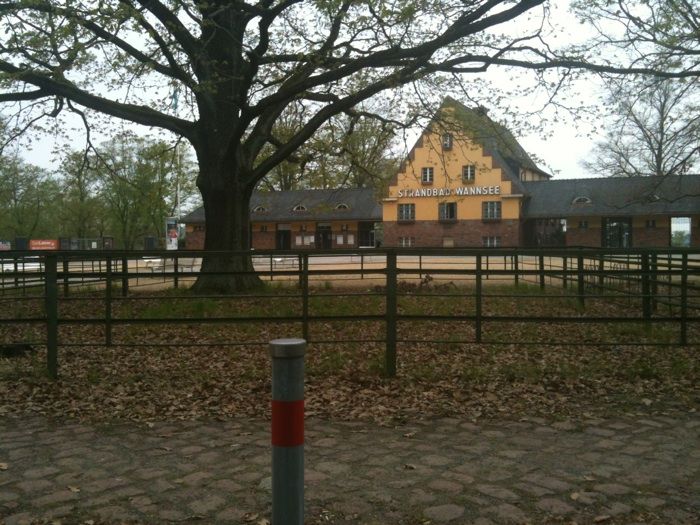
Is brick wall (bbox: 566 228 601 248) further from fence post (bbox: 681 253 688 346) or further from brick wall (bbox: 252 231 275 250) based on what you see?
fence post (bbox: 681 253 688 346)

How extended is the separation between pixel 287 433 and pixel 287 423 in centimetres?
4

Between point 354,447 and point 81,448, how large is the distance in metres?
2.15

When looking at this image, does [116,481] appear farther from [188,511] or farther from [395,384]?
[395,384]

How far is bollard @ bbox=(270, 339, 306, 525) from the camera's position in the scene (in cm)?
272

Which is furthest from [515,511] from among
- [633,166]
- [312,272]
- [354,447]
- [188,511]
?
[633,166]

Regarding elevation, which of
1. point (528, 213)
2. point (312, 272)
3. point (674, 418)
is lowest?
point (674, 418)

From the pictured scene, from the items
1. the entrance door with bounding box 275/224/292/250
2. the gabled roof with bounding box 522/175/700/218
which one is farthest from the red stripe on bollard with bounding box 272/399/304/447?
the entrance door with bounding box 275/224/292/250

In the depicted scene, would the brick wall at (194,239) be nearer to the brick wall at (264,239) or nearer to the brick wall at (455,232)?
the brick wall at (264,239)

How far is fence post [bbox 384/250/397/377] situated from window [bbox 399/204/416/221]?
4839 cm

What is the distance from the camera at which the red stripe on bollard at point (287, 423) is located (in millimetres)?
2732

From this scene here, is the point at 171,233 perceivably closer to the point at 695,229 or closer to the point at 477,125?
the point at 477,125

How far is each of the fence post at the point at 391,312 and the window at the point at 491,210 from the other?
46.9m

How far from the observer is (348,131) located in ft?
68.5

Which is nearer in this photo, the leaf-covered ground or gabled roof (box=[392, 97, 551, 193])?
the leaf-covered ground
